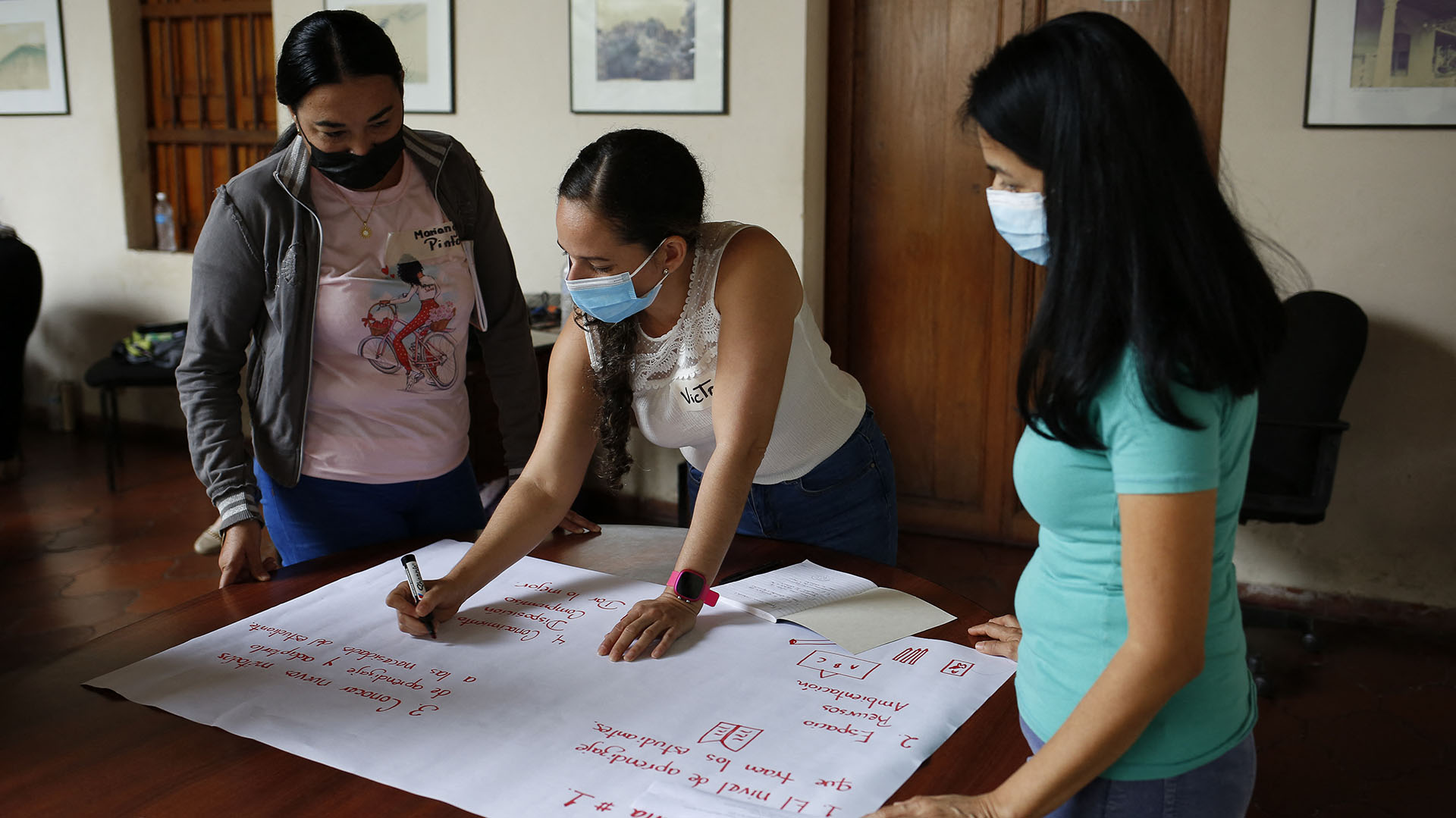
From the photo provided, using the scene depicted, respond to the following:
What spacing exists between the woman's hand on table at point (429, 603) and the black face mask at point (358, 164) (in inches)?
27.8

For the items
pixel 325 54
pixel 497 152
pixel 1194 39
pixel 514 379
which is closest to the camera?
pixel 325 54

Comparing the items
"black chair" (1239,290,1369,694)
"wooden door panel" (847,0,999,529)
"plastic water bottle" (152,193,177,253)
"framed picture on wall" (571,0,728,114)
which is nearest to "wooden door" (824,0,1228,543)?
"wooden door panel" (847,0,999,529)

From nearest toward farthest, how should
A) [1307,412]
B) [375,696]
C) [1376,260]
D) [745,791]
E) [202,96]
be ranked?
[745,791] → [375,696] → [1307,412] → [1376,260] → [202,96]

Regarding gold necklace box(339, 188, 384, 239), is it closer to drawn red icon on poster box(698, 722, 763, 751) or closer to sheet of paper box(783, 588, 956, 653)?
sheet of paper box(783, 588, 956, 653)

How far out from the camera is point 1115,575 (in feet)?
3.05

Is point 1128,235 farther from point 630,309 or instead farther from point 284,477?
point 284,477

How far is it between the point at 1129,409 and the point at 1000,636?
2.00 feet

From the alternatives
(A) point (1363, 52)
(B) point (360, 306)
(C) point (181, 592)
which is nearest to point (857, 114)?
(A) point (1363, 52)

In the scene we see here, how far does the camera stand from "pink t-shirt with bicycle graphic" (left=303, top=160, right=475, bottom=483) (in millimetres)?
1854

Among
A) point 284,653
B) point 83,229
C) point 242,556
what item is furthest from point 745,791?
point 83,229

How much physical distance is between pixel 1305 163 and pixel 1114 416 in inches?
113

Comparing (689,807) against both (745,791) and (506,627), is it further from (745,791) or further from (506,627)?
(506,627)

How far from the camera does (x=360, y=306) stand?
6.05 feet

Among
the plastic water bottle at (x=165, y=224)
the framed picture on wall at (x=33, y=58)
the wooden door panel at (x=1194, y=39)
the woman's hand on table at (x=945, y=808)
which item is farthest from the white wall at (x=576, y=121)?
the woman's hand on table at (x=945, y=808)
